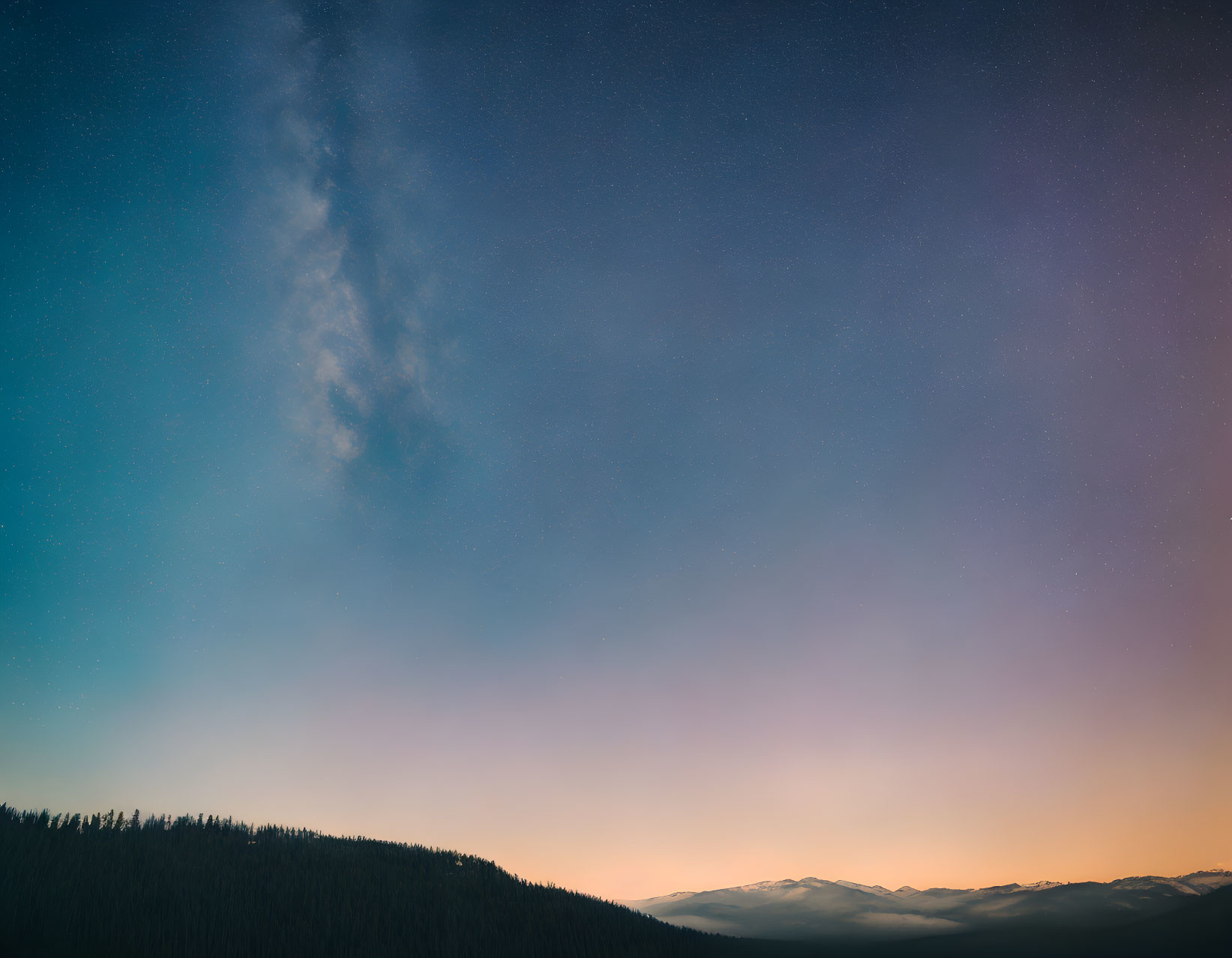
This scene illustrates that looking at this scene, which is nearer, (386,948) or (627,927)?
(386,948)

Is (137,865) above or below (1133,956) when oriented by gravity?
above

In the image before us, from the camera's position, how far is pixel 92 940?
23.3 metres

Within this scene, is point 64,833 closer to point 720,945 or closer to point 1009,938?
point 720,945

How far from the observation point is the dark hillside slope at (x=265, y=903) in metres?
24.8

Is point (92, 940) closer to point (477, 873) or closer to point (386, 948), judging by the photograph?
point (386, 948)

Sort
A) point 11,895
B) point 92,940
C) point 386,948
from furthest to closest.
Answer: point 386,948 < point 11,895 < point 92,940

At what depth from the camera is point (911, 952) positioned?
34.8 meters

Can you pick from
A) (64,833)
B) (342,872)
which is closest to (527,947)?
(342,872)

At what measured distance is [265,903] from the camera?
30234 millimetres

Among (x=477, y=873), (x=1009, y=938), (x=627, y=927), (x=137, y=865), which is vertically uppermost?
(x=137, y=865)

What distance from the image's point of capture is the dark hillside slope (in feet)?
81.3

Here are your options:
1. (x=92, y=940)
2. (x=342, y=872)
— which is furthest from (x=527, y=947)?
(x=92, y=940)

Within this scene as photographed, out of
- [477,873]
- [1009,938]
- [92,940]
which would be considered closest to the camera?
[92,940]

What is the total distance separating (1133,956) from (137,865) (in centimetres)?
5595
